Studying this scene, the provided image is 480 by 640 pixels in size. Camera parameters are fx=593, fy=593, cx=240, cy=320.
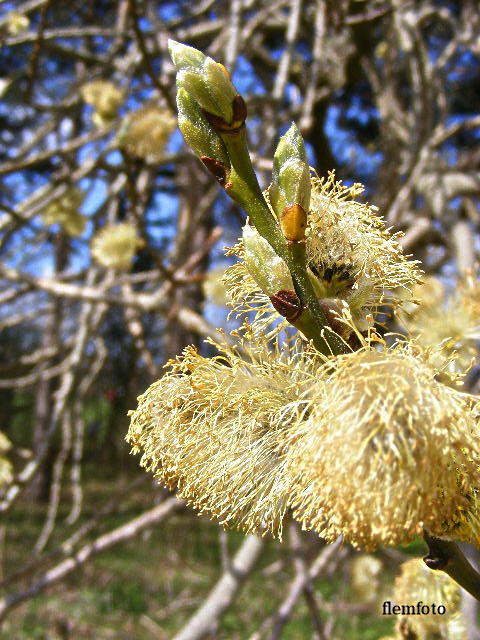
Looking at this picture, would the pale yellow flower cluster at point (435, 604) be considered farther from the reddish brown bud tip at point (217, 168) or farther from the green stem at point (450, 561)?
the reddish brown bud tip at point (217, 168)

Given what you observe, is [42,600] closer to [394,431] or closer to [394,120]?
[394,120]

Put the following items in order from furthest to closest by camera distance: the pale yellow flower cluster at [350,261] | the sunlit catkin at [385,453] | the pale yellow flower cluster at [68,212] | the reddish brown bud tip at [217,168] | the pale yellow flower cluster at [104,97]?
the pale yellow flower cluster at [68,212], the pale yellow flower cluster at [104,97], the pale yellow flower cluster at [350,261], the reddish brown bud tip at [217,168], the sunlit catkin at [385,453]

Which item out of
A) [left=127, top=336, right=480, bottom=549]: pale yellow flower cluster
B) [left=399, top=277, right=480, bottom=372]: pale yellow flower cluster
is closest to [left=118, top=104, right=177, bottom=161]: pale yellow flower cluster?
[left=399, top=277, right=480, bottom=372]: pale yellow flower cluster

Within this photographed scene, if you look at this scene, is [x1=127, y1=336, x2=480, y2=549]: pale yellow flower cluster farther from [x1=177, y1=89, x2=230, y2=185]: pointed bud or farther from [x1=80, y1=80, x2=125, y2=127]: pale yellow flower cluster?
[x1=80, y1=80, x2=125, y2=127]: pale yellow flower cluster

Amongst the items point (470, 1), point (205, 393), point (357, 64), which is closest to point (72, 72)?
point (357, 64)

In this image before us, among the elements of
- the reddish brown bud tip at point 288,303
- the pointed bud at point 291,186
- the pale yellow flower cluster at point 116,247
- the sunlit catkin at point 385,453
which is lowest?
the sunlit catkin at point 385,453

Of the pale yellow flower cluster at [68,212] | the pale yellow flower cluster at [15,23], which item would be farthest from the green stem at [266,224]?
the pale yellow flower cluster at [15,23]
